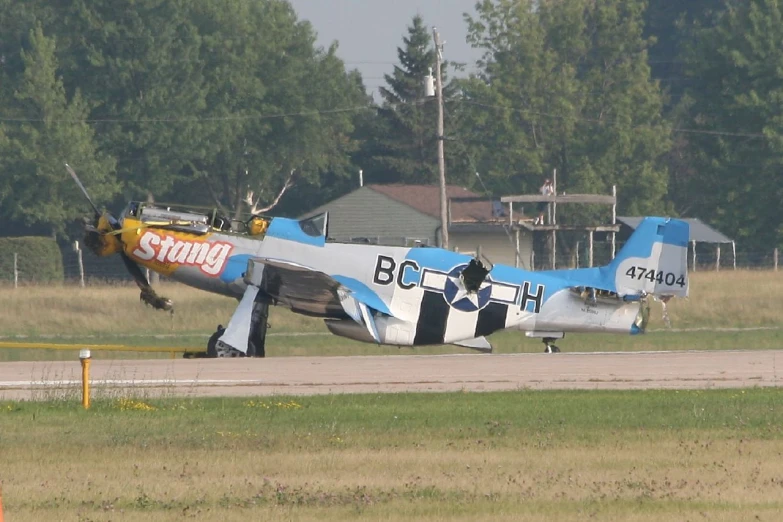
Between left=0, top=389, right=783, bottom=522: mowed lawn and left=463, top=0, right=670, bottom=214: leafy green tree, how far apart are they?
168 ft

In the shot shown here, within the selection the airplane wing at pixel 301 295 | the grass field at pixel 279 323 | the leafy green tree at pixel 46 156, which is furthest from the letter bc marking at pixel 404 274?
the leafy green tree at pixel 46 156

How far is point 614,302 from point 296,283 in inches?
216

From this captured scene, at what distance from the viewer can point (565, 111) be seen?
6869 cm

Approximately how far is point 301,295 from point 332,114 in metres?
49.3

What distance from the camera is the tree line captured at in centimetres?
6059

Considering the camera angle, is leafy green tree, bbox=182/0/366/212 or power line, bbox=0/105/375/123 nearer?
power line, bbox=0/105/375/123

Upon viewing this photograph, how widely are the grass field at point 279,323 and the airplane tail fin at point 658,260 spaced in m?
4.78

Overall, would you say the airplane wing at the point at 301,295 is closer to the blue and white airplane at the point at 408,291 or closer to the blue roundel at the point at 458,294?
the blue and white airplane at the point at 408,291

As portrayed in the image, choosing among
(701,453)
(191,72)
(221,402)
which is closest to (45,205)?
(191,72)

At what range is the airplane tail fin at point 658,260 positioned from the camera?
23219mm

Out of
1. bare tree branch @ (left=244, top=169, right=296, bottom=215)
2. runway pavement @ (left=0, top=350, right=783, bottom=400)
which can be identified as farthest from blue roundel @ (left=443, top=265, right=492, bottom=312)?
bare tree branch @ (left=244, top=169, right=296, bottom=215)

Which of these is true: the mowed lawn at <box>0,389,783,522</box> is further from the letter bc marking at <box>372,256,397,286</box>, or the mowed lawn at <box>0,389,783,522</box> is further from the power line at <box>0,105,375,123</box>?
the power line at <box>0,105,375,123</box>

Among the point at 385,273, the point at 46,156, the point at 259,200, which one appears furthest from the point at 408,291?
the point at 259,200

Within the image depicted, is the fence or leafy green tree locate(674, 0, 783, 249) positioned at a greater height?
leafy green tree locate(674, 0, 783, 249)
